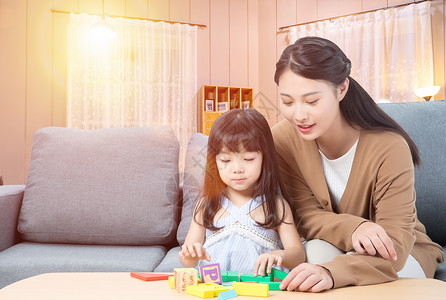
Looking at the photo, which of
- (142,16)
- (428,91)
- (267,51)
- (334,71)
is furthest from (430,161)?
(142,16)

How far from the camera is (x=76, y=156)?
1.69 metres

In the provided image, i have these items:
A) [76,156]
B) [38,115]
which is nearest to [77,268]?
[76,156]

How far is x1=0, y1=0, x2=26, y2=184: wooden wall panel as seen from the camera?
13.5 feet

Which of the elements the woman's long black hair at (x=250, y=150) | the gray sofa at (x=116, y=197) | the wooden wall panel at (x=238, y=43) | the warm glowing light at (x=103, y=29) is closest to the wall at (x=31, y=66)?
the warm glowing light at (x=103, y=29)

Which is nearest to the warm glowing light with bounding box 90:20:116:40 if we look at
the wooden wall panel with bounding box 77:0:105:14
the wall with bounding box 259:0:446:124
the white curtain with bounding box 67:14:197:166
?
the white curtain with bounding box 67:14:197:166

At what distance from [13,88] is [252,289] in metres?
4.29

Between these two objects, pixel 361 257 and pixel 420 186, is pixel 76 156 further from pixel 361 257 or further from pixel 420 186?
pixel 420 186

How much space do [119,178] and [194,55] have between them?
10.4 feet

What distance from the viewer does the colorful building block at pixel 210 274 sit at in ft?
2.67

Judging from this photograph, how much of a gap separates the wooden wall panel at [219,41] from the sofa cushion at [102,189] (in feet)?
10.4

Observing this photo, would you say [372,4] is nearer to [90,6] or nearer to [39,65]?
[90,6]

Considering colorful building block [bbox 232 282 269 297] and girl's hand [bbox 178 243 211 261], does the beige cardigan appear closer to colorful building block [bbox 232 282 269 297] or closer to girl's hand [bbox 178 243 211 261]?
colorful building block [bbox 232 282 269 297]

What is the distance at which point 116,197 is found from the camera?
5.30ft

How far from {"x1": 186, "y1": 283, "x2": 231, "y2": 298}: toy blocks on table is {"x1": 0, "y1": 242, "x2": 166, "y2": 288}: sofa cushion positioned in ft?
2.03
